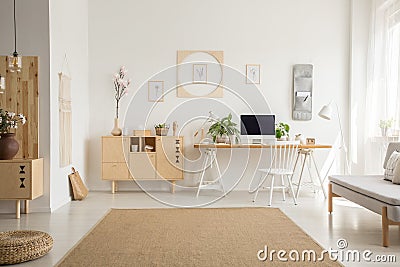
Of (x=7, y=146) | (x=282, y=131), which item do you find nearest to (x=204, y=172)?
(x=282, y=131)

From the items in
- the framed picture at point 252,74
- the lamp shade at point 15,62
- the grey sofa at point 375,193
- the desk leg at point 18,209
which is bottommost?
the desk leg at point 18,209

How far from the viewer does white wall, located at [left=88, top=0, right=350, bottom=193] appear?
746cm

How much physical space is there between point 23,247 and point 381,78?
5030 millimetres

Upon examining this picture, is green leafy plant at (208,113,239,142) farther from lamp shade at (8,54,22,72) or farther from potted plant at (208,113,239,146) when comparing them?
lamp shade at (8,54,22,72)

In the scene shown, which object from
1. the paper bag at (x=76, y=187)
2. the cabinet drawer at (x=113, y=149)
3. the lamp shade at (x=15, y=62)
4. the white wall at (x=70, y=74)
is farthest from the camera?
the cabinet drawer at (x=113, y=149)

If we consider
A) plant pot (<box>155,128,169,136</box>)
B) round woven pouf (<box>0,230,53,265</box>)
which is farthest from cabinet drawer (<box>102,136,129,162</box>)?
round woven pouf (<box>0,230,53,265</box>)

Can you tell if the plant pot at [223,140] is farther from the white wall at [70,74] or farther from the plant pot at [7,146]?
the plant pot at [7,146]

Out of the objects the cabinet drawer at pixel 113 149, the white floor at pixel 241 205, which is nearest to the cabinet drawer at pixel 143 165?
the cabinet drawer at pixel 113 149

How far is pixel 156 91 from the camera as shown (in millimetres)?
7469

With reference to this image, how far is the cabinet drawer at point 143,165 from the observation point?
23.4 ft

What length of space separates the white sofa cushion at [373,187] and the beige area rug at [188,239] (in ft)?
2.16

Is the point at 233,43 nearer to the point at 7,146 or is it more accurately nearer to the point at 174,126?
the point at 174,126

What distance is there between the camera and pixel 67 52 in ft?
21.1

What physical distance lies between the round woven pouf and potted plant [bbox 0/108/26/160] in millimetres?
1587
